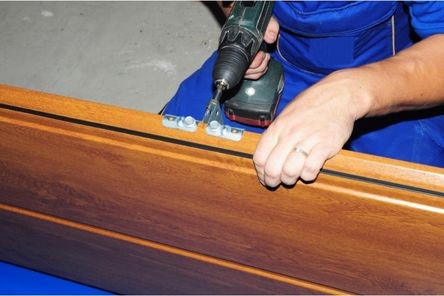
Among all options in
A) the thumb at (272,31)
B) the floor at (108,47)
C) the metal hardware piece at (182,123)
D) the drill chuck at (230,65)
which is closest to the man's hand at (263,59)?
the thumb at (272,31)

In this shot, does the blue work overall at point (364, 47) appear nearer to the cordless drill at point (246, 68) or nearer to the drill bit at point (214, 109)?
the cordless drill at point (246, 68)

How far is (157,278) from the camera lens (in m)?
0.91

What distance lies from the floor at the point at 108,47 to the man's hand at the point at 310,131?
87cm

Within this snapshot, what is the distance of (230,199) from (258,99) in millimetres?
263

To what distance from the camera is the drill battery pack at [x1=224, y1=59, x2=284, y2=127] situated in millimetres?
802

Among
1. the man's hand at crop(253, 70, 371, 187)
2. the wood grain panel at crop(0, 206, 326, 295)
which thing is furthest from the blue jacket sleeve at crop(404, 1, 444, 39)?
the wood grain panel at crop(0, 206, 326, 295)

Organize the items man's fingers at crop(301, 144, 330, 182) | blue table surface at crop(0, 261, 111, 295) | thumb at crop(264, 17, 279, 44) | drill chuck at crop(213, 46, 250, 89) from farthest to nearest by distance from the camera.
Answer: blue table surface at crop(0, 261, 111, 295)
thumb at crop(264, 17, 279, 44)
drill chuck at crop(213, 46, 250, 89)
man's fingers at crop(301, 144, 330, 182)

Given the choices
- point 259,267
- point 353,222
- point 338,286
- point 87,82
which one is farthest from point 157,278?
point 87,82

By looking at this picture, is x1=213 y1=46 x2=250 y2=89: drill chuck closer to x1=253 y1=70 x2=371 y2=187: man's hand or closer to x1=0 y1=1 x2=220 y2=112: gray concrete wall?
x1=253 y1=70 x2=371 y2=187: man's hand

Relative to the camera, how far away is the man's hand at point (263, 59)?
2.51 feet

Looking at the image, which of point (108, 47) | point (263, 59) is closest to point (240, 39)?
point (263, 59)

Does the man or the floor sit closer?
Answer: the man

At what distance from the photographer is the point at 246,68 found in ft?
2.10

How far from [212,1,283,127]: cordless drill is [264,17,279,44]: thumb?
57 millimetres
